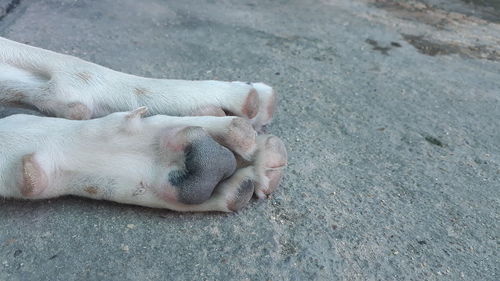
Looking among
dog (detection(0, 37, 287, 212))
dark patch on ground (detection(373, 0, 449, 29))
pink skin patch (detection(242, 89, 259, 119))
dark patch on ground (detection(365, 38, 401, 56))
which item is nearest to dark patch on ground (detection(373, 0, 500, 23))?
dark patch on ground (detection(373, 0, 449, 29))

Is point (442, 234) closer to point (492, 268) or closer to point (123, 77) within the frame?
point (492, 268)

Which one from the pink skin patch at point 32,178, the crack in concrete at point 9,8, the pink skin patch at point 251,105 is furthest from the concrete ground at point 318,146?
the pink skin patch at point 251,105

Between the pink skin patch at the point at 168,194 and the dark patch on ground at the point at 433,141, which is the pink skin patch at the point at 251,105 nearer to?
the pink skin patch at the point at 168,194

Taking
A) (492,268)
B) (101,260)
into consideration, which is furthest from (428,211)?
(101,260)

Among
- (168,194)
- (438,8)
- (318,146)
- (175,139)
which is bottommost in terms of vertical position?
(438,8)

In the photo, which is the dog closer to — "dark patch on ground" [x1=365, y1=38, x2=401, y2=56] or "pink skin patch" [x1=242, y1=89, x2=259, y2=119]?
"pink skin patch" [x1=242, y1=89, x2=259, y2=119]

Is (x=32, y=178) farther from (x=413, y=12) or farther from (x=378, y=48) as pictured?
(x=413, y=12)

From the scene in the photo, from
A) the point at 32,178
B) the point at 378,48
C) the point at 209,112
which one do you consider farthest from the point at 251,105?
the point at 378,48
